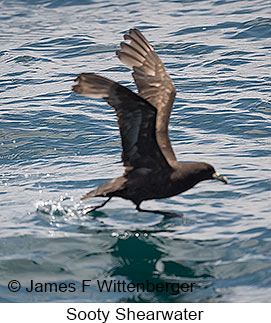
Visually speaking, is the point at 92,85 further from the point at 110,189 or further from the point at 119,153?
the point at 119,153

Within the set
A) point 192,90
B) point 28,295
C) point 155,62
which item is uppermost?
point 155,62

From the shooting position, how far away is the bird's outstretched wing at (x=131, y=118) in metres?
7.26

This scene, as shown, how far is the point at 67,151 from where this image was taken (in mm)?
10844

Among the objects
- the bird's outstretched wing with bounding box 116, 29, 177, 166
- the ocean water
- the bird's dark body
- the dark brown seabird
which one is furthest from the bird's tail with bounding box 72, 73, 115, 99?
the ocean water

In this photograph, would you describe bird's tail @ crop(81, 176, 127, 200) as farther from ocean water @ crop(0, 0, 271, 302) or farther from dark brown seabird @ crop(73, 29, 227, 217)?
ocean water @ crop(0, 0, 271, 302)

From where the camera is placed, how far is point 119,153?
35.0 feet

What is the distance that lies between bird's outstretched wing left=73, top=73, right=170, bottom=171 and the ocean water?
814 mm

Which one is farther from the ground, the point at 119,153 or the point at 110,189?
the point at 110,189

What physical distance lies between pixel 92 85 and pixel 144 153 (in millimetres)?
1149

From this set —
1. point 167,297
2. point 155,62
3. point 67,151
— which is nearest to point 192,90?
point 67,151

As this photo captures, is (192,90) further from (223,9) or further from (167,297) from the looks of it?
(167,297)

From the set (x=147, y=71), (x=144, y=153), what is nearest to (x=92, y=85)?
(x=144, y=153)

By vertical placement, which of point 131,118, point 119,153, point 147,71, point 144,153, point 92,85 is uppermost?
point 92,85

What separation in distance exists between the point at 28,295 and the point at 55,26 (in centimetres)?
A: 1147
